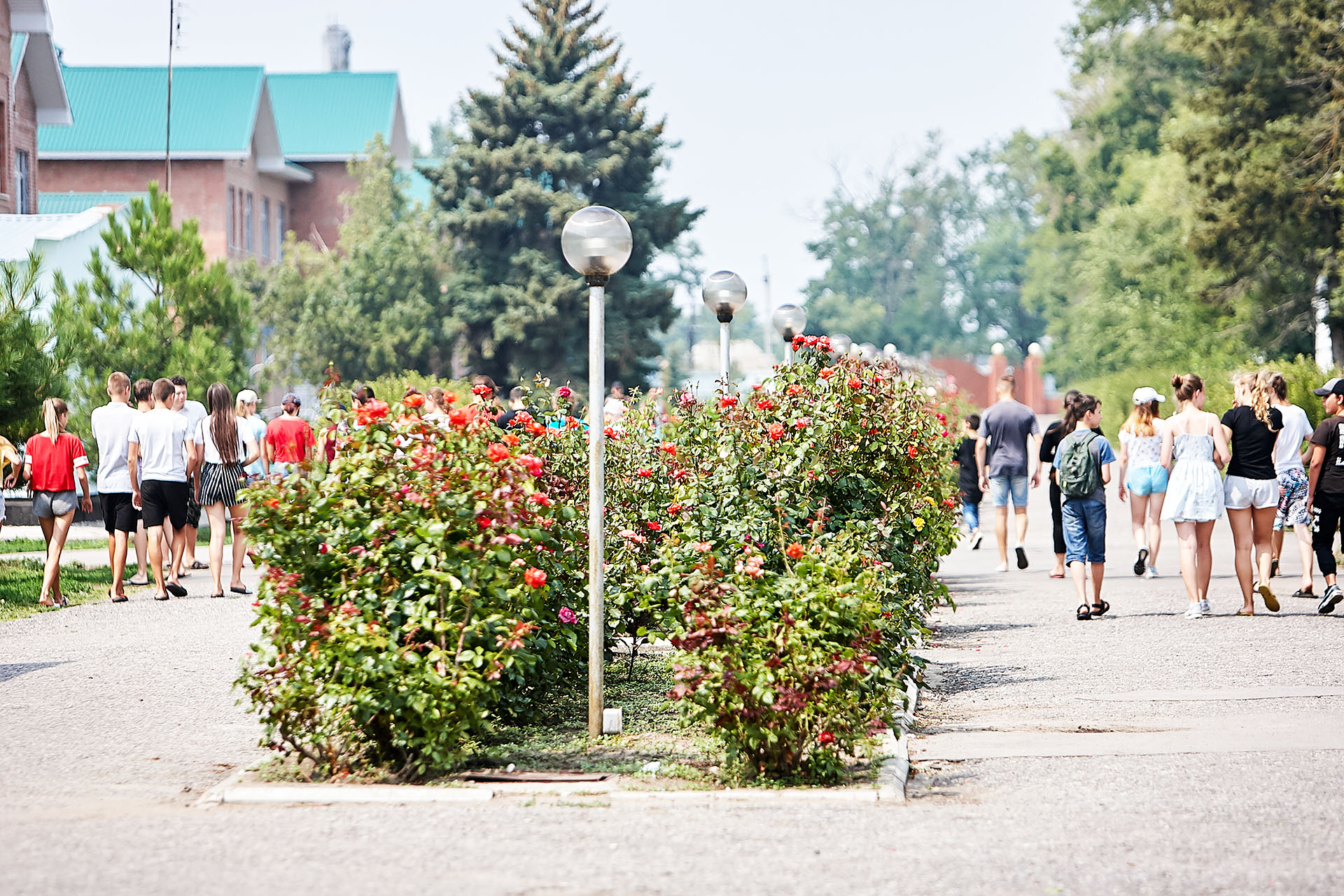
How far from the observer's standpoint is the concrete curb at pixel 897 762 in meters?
6.36

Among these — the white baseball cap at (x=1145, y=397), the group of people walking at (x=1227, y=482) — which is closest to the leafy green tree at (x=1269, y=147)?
the white baseball cap at (x=1145, y=397)

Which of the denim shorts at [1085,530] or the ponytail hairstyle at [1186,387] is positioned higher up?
the ponytail hairstyle at [1186,387]

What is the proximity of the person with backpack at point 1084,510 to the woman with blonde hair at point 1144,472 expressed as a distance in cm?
263

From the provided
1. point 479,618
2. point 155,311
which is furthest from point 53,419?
point 155,311

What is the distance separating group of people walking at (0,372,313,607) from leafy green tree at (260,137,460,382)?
2773 centimetres

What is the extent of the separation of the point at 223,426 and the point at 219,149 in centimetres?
3402

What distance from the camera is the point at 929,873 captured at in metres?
5.21

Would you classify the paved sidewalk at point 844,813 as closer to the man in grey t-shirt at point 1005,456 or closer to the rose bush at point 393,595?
the rose bush at point 393,595

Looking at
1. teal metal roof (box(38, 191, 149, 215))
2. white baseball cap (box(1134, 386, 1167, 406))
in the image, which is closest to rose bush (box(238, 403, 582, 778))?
white baseball cap (box(1134, 386, 1167, 406))

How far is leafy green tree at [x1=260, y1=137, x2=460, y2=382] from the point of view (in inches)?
1662

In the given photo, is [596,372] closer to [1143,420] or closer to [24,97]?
[1143,420]

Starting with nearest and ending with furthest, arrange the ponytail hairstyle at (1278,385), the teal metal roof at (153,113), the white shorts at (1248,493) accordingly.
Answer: the white shorts at (1248,493) → the ponytail hairstyle at (1278,385) → the teal metal roof at (153,113)

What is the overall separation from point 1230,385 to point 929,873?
93.2ft

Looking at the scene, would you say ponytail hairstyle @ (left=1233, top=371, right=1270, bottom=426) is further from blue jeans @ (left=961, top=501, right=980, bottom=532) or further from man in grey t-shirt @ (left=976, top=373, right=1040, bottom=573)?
blue jeans @ (left=961, top=501, right=980, bottom=532)
